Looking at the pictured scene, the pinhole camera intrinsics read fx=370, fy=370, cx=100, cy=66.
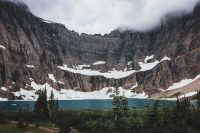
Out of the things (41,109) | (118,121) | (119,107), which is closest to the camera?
(118,121)

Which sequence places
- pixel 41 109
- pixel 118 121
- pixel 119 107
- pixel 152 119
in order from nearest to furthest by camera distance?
pixel 118 121 → pixel 119 107 → pixel 152 119 → pixel 41 109

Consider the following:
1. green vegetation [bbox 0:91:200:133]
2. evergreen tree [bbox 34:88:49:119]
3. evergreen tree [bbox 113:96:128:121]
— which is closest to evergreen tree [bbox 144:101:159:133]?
green vegetation [bbox 0:91:200:133]

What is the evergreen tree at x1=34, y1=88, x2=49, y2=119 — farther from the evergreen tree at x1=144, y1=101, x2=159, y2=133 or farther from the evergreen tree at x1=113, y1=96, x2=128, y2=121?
the evergreen tree at x1=144, y1=101, x2=159, y2=133

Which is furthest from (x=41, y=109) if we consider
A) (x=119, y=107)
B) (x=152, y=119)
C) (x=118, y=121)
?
(x=152, y=119)

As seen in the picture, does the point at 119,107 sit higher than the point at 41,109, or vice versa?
the point at 41,109

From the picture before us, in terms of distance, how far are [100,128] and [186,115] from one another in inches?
1667

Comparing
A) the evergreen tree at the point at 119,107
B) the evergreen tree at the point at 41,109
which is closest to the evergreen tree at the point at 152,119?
the evergreen tree at the point at 119,107

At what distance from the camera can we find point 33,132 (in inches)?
3519

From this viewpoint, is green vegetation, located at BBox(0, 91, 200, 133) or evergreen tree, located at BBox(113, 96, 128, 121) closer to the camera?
green vegetation, located at BBox(0, 91, 200, 133)

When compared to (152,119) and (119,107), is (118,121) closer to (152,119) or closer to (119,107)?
(119,107)

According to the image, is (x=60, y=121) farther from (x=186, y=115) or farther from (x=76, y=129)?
(x=186, y=115)

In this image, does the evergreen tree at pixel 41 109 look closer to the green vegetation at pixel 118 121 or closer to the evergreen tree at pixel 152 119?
the green vegetation at pixel 118 121

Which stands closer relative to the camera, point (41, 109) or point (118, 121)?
point (118, 121)

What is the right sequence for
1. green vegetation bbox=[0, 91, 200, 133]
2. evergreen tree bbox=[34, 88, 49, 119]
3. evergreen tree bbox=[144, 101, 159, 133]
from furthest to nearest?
evergreen tree bbox=[34, 88, 49, 119] → evergreen tree bbox=[144, 101, 159, 133] → green vegetation bbox=[0, 91, 200, 133]
